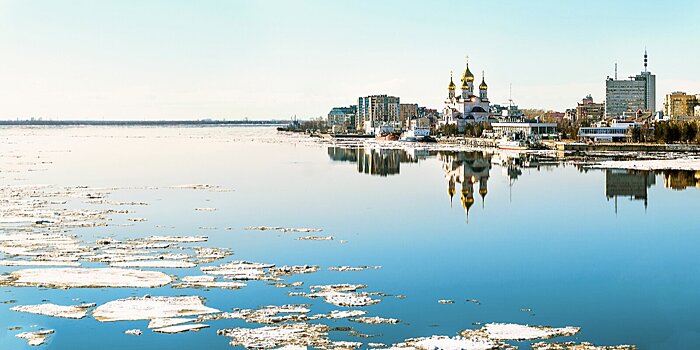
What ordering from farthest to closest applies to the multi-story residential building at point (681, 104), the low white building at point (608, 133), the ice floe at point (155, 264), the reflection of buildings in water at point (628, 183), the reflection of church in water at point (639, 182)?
the multi-story residential building at point (681, 104), the low white building at point (608, 133), the reflection of church in water at point (639, 182), the reflection of buildings in water at point (628, 183), the ice floe at point (155, 264)

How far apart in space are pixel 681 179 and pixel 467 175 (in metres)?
6.09

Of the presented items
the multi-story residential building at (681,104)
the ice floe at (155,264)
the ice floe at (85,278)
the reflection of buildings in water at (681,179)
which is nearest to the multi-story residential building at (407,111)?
the multi-story residential building at (681,104)

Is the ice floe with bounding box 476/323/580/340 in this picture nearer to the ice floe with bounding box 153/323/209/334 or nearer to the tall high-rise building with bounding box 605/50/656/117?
the ice floe with bounding box 153/323/209/334

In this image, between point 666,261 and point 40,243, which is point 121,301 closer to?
point 40,243

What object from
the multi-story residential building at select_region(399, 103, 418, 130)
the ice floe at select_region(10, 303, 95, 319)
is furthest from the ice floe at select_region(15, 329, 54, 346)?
the multi-story residential building at select_region(399, 103, 418, 130)

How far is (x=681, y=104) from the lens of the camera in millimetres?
85438

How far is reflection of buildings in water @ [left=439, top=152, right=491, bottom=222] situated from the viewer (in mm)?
19219

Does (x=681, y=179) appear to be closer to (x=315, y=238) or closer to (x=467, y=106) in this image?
(x=315, y=238)

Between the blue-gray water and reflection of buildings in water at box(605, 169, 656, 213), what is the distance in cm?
9

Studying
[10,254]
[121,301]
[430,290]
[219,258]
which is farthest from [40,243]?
[430,290]

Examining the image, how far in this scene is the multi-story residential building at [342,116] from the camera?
117662 millimetres

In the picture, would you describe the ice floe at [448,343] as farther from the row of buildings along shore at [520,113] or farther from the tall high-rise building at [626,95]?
the tall high-rise building at [626,95]

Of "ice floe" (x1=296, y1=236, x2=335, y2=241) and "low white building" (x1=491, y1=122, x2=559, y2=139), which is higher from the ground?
"low white building" (x1=491, y1=122, x2=559, y2=139)

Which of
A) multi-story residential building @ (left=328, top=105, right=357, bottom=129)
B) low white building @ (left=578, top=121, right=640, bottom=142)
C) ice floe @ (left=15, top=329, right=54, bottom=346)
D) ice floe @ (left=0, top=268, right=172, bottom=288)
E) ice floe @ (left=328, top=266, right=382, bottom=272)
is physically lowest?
ice floe @ (left=15, top=329, right=54, bottom=346)
